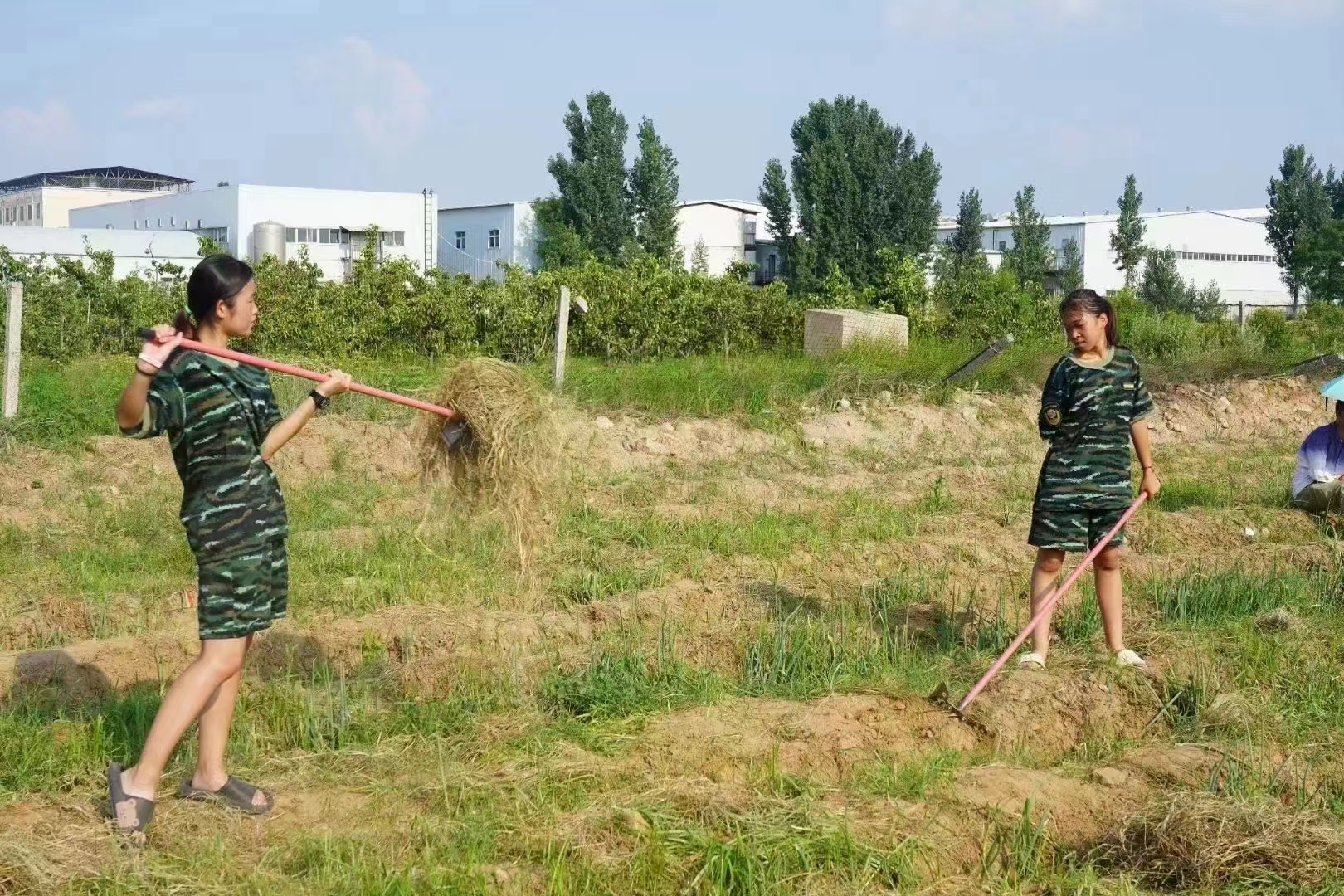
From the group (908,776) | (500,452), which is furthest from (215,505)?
(908,776)

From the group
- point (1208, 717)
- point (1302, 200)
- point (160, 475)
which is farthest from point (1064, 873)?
point (1302, 200)

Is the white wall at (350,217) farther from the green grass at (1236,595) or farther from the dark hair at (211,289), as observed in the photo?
the dark hair at (211,289)

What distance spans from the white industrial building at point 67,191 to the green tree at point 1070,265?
3657cm

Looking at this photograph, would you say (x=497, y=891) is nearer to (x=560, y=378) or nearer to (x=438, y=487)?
(x=438, y=487)

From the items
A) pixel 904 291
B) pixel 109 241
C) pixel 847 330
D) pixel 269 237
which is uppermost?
pixel 269 237

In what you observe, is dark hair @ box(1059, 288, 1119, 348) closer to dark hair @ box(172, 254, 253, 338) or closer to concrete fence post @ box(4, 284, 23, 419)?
dark hair @ box(172, 254, 253, 338)

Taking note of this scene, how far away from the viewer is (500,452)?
5152 millimetres

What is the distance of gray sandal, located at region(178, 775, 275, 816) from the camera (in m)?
4.04

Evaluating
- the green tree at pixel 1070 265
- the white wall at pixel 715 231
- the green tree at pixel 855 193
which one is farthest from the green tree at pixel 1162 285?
the white wall at pixel 715 231

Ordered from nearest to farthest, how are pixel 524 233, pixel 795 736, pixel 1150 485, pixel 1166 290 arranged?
pixel 795 736 → pixel 1150 485 → pixel 1166 290 → pixel 524 233

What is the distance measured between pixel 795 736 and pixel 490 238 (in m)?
50.2

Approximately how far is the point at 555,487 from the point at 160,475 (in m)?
5.55

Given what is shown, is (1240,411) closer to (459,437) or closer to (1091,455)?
(1091,455)

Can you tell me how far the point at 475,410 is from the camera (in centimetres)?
518
